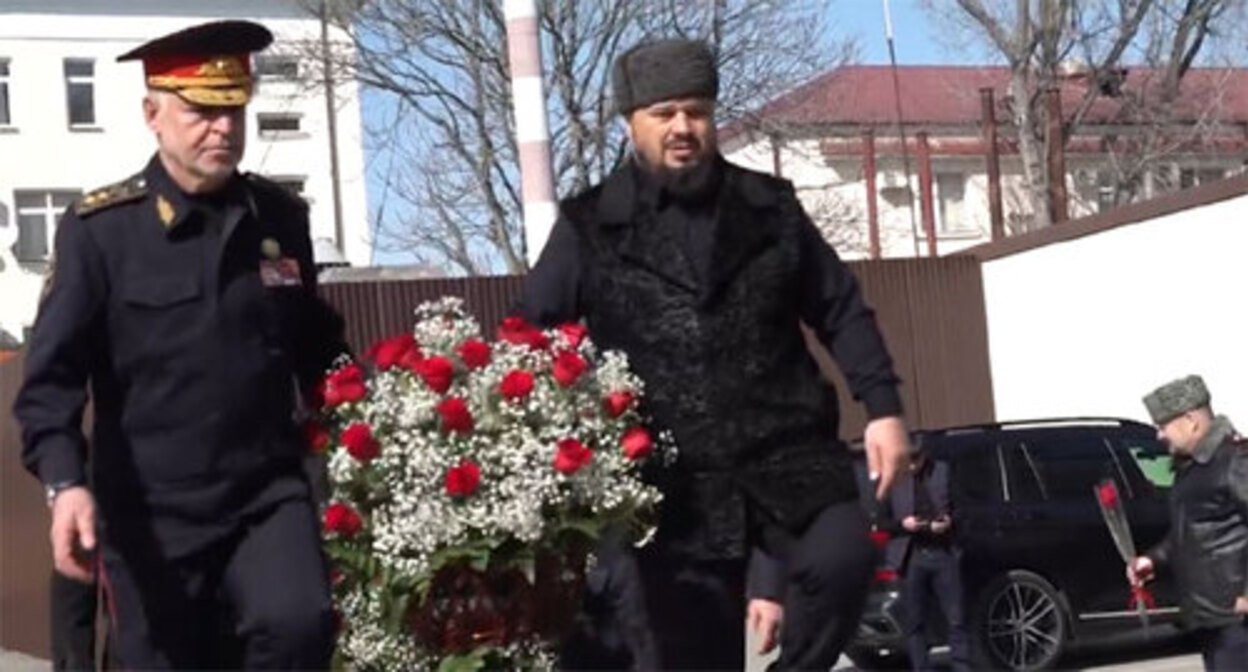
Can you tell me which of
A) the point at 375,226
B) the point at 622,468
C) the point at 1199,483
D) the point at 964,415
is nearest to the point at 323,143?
the point at 375,226

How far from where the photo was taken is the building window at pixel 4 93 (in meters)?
55.3

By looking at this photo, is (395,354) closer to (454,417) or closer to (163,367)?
(454,417)

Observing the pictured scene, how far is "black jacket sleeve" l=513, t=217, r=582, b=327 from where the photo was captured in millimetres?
5141

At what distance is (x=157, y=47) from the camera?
4.90 meters

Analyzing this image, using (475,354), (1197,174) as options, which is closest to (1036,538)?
(475,354)

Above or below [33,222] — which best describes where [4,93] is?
above

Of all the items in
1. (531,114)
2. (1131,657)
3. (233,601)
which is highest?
(531,114)

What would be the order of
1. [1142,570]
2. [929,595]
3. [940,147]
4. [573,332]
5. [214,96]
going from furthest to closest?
[940,147] → [929,595] → [1142,570] → [573,332] → [214,96]

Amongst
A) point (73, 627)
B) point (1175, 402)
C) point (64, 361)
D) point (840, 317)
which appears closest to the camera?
point (64, 361)

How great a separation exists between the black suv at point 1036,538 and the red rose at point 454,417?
9.29 meters

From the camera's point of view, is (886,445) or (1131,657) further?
(1131,657)

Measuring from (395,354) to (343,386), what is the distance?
0.27 metres

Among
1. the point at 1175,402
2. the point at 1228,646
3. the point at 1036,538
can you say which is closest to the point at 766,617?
the point at 1228,646

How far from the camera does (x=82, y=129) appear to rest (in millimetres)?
55969
